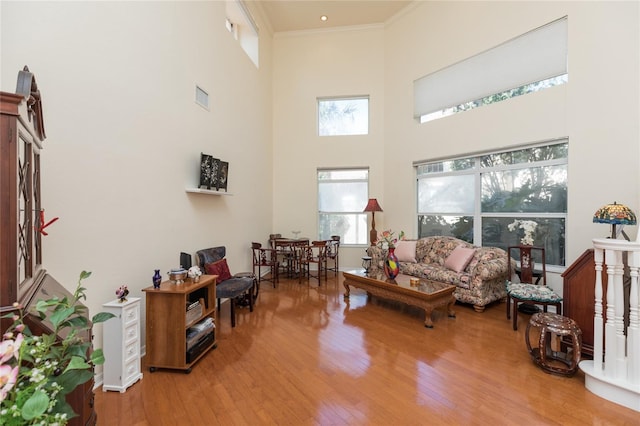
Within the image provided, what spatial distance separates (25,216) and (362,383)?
7.92 feet

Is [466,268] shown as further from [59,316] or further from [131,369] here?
[59,316]

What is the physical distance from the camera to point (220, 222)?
4266mm

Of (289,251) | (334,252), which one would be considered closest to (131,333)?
(289,251)

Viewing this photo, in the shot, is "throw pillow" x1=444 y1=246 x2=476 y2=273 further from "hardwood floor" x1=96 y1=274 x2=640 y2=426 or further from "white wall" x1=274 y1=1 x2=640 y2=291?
"white wall" x1=274 y1=1 x2=640 y2=291

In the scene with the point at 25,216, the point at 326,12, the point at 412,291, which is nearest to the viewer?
the point at 25,216

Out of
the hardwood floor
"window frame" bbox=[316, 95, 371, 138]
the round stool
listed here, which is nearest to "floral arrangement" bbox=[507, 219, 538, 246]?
the hardwood floor

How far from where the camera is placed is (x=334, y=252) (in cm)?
638

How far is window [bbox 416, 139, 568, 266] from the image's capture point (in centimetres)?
402

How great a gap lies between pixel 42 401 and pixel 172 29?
369 centimetres

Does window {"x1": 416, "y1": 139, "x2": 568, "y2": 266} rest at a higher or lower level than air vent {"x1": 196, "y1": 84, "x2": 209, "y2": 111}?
lower

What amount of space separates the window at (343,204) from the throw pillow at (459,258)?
224 cm

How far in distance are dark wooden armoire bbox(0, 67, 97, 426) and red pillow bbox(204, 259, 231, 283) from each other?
6.27 feet

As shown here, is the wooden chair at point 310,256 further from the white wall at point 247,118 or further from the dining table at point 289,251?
→ the white wall at point 247,118

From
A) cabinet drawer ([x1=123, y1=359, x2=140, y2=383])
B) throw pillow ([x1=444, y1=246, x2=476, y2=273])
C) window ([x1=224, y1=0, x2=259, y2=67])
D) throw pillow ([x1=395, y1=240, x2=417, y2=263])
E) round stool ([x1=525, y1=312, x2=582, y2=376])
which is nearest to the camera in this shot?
cabinet drawer ([x1=123, y1=359, x2=140, y2=383])
